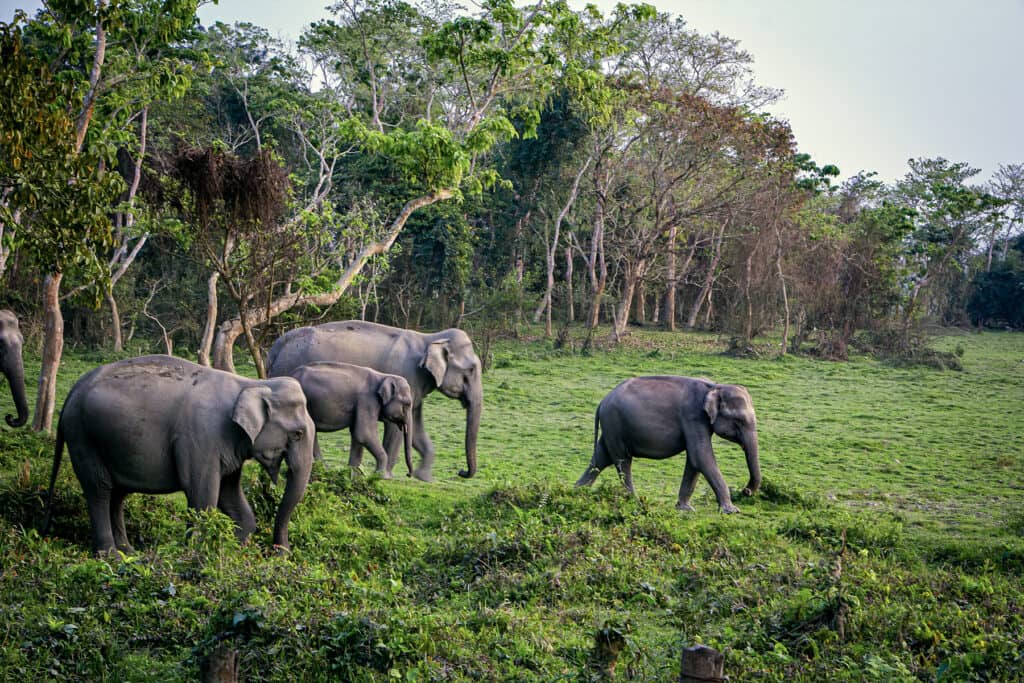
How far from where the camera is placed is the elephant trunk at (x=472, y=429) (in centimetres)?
1347

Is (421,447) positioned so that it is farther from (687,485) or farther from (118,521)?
(118,521)

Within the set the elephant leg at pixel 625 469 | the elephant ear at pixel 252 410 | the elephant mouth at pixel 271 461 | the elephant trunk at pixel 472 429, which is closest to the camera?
the elephant ear at pixel 252 410

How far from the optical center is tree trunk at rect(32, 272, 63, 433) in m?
12.7

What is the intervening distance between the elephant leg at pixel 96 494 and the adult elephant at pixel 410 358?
212 inches

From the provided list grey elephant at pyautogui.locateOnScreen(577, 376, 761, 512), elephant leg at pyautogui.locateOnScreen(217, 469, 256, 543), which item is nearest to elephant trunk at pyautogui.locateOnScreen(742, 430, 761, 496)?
grey elephant at pyautogui.locateOnScreen(577, 376, 761, 512)

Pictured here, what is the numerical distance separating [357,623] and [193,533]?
217 centimetres

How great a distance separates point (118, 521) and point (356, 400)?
385cm

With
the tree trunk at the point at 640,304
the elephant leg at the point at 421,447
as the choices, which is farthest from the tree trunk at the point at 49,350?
the tree trunk at the point at 640,304

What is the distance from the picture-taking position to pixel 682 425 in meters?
12.0

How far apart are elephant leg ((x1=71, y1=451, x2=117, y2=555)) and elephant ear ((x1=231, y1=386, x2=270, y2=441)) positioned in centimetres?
118

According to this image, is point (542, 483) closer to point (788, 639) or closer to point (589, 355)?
point (788, 639)

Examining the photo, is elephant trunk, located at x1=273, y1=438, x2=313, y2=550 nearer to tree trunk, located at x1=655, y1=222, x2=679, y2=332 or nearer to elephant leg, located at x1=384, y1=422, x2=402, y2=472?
elephant leg, located at x1=384, y1=422, x2=402, y2=472

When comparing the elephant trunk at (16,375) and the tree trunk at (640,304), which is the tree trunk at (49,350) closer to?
the elephant trunk at (16,375)

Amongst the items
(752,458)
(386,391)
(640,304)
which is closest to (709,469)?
(752,458)
